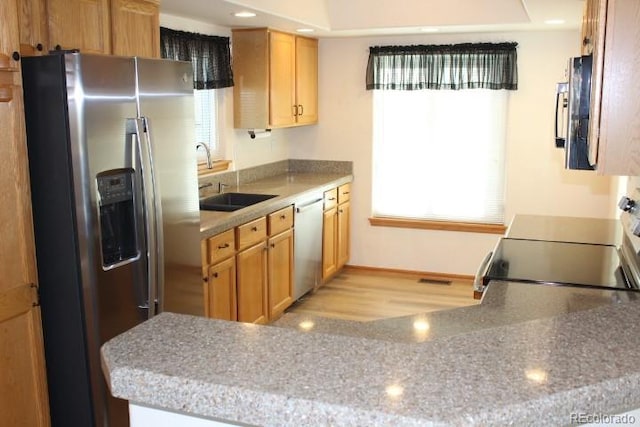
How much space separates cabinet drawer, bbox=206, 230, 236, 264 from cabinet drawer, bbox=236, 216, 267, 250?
3.2 inches

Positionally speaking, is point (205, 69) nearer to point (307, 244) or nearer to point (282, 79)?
point (282, 79)

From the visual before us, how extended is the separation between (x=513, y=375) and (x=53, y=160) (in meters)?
2.02

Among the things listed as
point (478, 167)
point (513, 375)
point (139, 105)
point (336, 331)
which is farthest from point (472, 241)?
point (513, 375)

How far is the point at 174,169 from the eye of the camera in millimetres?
2980

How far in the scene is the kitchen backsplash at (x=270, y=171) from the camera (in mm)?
4832

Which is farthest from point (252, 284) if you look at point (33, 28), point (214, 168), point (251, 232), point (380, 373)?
point (380, 373)

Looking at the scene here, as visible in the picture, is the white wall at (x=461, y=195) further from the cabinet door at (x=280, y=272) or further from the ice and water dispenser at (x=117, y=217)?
the ice and water dispenser at (x=117, y=217)

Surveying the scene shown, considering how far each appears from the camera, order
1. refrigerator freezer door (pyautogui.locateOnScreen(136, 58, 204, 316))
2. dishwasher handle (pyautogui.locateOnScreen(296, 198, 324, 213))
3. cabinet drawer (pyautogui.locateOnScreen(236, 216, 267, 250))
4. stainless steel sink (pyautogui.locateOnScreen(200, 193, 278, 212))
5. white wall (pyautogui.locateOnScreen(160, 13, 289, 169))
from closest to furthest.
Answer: refrigerator freezer door (pyautogui.locateOnScreen(136, 58, 204, 316)) < cabinet drawer (pyautogui.locateOnScreen(236, 216, 267, 250)) < white wall (pyautogui.locateOnScreen(160, 13, 289, 169)) < stainless steel sink (pyautogui.locateOnScreen(200, 193, 278, 212)) < dishwasher handle (pyautogui.locateOnScreen(296, 198, 324, 213))

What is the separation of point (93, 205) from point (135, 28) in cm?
100

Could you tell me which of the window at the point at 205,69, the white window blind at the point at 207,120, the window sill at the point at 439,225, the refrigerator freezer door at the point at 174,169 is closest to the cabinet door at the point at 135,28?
the refrigerator freezer door at the point at 174,169

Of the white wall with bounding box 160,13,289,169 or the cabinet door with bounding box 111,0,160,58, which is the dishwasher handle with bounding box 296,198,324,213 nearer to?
the white wall with bounding box 160,13,289,169

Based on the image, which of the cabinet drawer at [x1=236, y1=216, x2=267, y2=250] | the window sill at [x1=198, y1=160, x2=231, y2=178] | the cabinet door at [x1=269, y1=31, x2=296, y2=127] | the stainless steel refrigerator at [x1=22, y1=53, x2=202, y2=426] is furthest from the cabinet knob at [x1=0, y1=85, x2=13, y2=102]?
the cabinet door at [x1=269, y1=31, x2=296, y2=127]

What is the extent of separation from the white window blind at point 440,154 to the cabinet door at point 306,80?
22.8 inches

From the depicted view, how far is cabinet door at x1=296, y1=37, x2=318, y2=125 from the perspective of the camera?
18.0ft
